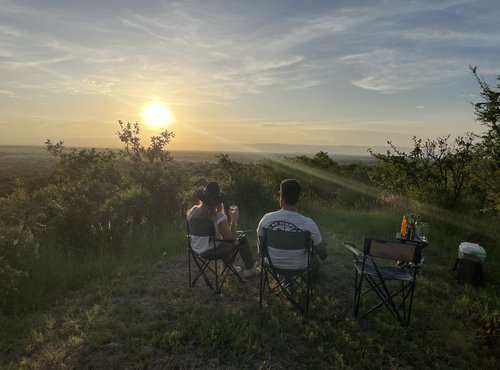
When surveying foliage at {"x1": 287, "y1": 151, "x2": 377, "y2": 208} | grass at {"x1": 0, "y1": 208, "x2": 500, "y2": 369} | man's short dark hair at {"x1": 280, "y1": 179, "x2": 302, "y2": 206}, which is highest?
man's short dark hair at {"x1": 280, "y1": 179, "x2": 302, "y2": 206}

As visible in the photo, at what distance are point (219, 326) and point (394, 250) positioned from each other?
2.28 metres

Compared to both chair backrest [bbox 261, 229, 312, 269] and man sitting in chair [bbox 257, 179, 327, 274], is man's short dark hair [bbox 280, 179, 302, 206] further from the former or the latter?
chair backrest [bbox 261, 229, 312, 269]

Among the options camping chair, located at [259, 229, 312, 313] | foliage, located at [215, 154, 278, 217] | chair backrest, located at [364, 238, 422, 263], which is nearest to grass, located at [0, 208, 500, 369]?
camping chair, located at [259, 229, 312, 313]

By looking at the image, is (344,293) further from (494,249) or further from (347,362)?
(494,249)

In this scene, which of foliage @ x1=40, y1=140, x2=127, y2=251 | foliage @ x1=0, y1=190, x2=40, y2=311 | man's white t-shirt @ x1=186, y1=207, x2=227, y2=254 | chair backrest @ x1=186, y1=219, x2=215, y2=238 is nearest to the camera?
foliage @ x1=0, y1=190, x2=40, y2=311

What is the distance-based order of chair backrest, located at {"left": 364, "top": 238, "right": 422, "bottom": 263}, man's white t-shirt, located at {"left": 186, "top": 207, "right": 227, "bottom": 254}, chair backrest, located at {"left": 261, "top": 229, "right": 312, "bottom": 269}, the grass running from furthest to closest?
man's white t-shirt, located at {"left": 186, "top": 207, "right": 227, "bottom": 254}
chair backrest, located at {"left": 261, "top": 229, "right": 312, "bottom": 269}
chair backrest, located at {"left": 364, "top": 238, "right": 422, "bottom": 263}
the grass

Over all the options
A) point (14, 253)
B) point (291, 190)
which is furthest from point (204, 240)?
point (14, 253)

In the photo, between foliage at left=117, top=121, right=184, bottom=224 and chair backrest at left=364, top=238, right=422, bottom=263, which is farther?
foliage at left=117, top=121, right=184, bottom=224

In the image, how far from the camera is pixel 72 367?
353cm

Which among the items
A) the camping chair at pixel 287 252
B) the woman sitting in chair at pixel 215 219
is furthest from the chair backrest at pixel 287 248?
the woman sitting in chair at pixel 215 219

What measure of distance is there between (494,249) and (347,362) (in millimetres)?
5886

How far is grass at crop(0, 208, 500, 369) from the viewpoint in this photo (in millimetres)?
3736

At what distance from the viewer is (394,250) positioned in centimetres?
427

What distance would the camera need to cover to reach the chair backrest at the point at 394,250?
4.23 metres
